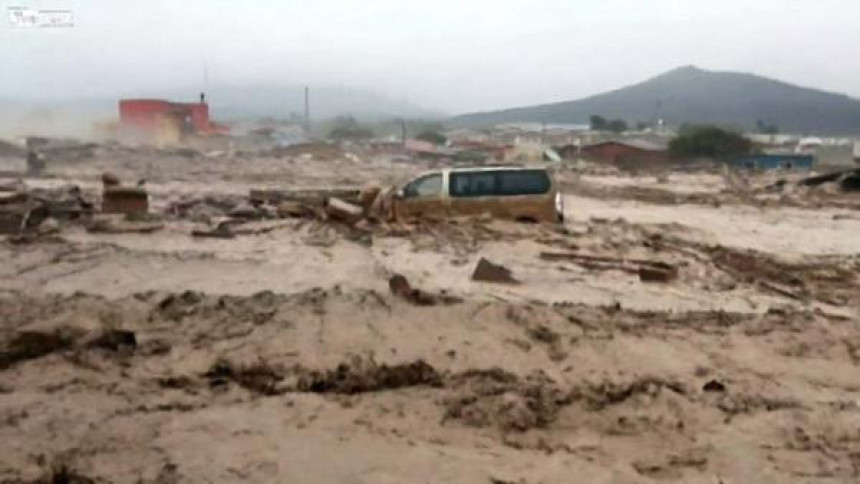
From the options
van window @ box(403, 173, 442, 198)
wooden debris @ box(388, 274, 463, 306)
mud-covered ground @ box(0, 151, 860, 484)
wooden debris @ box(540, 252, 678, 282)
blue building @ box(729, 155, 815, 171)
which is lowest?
blue building @ box(729, 155, 815, 171)

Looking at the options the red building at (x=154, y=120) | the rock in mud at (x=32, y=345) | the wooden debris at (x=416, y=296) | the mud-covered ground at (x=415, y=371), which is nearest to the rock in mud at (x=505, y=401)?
the mud-covered ground at (x=415, y=371)

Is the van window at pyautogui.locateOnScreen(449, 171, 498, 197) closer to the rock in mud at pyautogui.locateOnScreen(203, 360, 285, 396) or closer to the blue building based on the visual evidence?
the rock in mud at pyautogui.locateOnScreen(203, 360, 285, 396)

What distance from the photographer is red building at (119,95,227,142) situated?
6994 cm

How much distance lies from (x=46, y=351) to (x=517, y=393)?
4.16 m

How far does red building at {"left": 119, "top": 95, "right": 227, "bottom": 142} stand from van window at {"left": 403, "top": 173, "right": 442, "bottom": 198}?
175ft

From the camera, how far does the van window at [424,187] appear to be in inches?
755

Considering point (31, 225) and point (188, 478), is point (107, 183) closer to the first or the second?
point (31, 225)

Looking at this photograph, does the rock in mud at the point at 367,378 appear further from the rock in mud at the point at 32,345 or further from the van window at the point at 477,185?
the van window at the point at 477,185

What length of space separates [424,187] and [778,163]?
46865 millimetres

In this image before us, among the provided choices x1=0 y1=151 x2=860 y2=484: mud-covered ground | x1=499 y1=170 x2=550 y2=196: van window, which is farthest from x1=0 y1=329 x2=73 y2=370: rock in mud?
x1=499 y1=170 x2=550 y2=196: van window

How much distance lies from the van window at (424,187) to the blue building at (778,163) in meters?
42.0

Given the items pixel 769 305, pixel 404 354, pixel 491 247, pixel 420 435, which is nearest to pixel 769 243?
pixel 491 247

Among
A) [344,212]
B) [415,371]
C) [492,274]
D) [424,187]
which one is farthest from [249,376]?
[424,187]

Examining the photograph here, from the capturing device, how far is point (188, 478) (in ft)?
17.3
